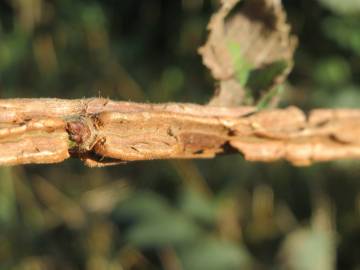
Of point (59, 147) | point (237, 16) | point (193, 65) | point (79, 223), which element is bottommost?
point (59, 147)

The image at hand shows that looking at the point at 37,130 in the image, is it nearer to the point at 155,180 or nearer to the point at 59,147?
the point at 59,147

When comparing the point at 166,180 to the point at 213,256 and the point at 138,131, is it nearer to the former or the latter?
the point at 213,256

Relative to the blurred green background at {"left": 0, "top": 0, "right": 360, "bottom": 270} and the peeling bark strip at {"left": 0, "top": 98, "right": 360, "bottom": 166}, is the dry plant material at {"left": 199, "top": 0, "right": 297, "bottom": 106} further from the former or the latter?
the blurred green background at {"left": 0, "top": 0, "right": 360, "bottom": 270}

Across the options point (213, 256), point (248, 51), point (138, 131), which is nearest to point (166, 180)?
point (213, 256)

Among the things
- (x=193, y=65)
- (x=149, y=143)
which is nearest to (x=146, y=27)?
(x=193, y=65)

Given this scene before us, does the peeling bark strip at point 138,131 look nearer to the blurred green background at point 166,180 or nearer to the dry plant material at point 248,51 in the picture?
the dry plant material at point 248,51

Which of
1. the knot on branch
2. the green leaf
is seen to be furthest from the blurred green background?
the knot on branch
